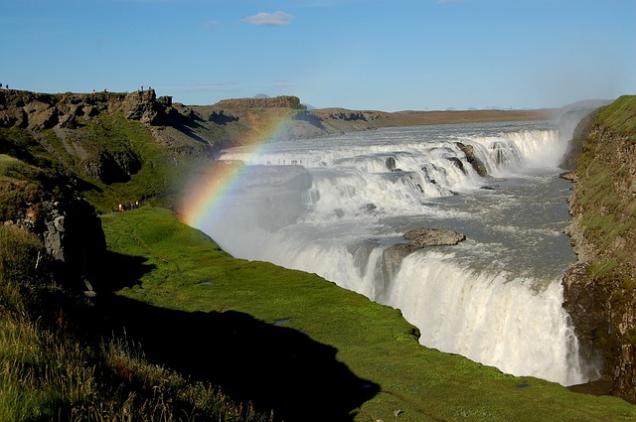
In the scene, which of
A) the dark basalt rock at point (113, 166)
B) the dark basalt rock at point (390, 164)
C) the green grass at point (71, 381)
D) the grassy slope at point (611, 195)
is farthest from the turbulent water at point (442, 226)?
the green grass at point (71, 381)

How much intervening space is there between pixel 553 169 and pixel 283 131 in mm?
83696

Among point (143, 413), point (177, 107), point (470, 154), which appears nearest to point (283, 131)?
point (177, 107)

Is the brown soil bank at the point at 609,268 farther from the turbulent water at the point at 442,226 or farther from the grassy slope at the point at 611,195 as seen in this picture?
the turbulent water at the point at 442,226

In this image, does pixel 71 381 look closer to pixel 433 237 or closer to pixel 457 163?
pixel 433 237

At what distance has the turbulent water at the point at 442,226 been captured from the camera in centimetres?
2591

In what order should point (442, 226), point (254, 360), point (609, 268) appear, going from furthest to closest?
point (442, 226) < point (609, 268) < point (254, 360)

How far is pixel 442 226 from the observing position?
4116 cm

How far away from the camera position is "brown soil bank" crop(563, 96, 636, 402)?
22.4 metres

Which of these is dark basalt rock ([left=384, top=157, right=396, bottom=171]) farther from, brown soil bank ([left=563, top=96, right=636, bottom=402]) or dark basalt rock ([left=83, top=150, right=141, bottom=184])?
dark basalt rock ([left=83, top=150, right=141, bottom=184])

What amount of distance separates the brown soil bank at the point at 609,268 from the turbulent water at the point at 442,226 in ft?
2.77

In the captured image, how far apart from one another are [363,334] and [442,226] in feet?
70.8

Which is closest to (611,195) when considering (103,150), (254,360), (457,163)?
(254,360)

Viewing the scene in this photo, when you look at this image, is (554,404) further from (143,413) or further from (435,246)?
(435,246)

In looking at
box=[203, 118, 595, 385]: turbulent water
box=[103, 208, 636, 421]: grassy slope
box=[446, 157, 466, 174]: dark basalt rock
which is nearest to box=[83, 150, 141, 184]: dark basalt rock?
box=[203, 118, 595, 385]: turbulent water
